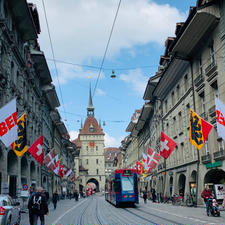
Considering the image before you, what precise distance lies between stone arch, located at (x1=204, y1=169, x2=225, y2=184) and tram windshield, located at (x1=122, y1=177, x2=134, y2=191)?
540 cm

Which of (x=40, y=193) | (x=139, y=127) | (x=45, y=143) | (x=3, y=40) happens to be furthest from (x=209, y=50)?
(x=139, y=127)

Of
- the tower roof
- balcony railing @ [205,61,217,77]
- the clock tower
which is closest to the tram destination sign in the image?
balcony railing @ [205,61,217,77]

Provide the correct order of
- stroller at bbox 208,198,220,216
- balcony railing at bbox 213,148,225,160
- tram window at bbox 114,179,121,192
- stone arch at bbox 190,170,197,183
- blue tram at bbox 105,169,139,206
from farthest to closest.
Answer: stone arch at bbox 190,170,197,183 < tram window at bbox 114,179,121,192 < blue tram at bbox 105,169,139,206 < balcony railing at bbox 213,148,225,160 < stroller at bbox 208,198,220,216

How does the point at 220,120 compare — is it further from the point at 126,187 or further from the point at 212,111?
the point at 126,187

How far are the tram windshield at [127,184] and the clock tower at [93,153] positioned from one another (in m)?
102

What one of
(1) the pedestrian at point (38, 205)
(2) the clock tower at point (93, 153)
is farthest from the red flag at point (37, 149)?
(2) the clock tower at point (93, 153)

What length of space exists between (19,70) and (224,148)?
16233 millimetres

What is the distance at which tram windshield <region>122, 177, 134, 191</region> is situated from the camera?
26.6m

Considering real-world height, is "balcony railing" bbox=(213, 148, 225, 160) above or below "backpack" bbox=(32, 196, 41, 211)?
above

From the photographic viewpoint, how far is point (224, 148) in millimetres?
21234

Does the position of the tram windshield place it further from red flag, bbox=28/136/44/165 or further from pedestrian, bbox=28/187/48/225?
pedestrian, bbox=28/187/48/225

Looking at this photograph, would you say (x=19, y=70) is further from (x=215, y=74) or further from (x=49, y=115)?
(x=49, y=115)

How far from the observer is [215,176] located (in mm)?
26047

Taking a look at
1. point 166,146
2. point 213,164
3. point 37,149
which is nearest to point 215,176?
point 213,164
